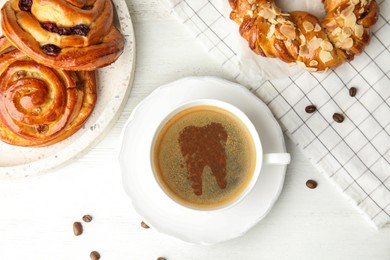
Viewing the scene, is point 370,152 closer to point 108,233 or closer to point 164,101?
point 164,101

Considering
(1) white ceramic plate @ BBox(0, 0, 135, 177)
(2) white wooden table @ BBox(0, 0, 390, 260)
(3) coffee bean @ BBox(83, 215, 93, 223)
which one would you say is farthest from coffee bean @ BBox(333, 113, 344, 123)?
(3) coffee bean @ BBox(83, 215, 93, 223)

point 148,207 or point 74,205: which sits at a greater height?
point 148,207

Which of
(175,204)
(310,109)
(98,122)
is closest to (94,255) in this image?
(175,204)

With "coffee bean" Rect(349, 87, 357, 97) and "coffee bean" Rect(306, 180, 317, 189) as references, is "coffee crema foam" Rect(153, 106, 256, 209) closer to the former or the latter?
"coffee bean" Rect(306, 180, 317, 189)

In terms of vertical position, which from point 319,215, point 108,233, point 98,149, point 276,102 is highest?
point 276,102

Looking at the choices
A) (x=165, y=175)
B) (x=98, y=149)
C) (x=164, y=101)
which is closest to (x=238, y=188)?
(x=165, y=175)

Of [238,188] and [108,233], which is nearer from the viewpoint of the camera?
[238,188]

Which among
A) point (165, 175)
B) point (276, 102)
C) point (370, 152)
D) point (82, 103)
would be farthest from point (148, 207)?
point (370, 152)

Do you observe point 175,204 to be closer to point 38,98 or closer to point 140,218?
point 140,218
